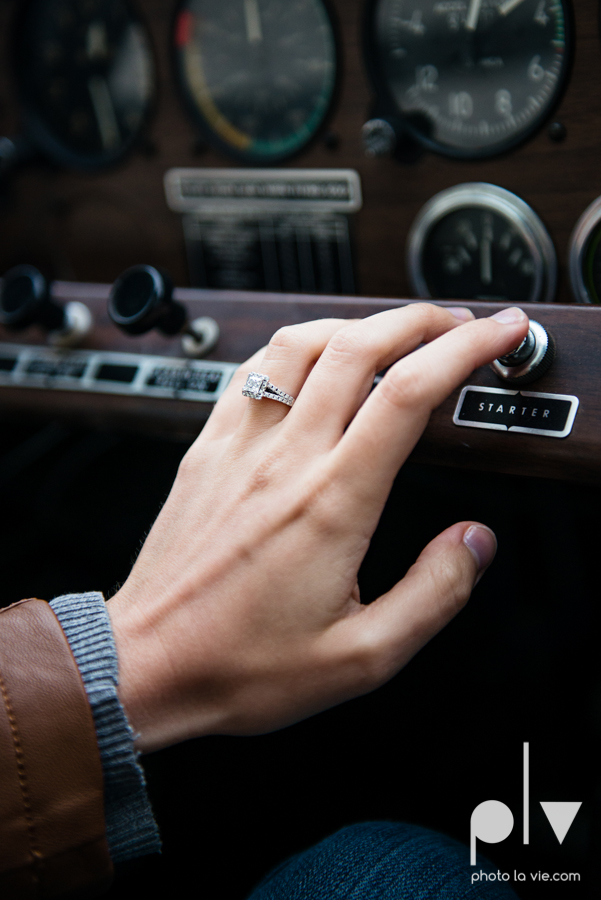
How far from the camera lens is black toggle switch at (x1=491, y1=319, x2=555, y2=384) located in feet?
2.67

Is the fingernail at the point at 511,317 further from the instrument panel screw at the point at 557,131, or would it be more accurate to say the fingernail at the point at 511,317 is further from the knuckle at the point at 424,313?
the instrument panel screw at the point at 557,131

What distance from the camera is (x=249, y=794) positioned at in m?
1.22

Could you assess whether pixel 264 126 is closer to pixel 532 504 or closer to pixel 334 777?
pixel 532 504

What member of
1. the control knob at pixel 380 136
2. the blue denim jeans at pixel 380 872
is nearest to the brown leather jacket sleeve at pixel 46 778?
the blue denim jeans at pixel 380 872

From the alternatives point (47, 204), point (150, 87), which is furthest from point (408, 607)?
point (47, 204)

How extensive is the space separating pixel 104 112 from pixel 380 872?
4.84 feet

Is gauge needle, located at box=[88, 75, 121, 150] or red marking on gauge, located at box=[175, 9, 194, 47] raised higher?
red marking on gauge, located at box=[175, 9, 194, 47]

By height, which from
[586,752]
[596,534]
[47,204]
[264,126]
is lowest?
[586,752]

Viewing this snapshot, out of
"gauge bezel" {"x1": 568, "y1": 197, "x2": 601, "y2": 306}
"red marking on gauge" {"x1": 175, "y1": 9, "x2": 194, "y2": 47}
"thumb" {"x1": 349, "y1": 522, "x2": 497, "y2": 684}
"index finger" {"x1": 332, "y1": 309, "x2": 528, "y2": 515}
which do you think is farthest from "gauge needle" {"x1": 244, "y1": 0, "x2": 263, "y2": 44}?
"thumb" {"x1": 349, "y1": 522, "x2": 497, "y2": 684}

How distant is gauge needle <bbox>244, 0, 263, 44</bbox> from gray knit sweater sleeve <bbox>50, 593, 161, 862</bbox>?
1.09 metres

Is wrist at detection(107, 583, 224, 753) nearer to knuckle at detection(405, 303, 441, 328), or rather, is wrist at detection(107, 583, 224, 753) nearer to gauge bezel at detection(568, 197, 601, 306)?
knuckle at detection(405, 303, 441, 328)

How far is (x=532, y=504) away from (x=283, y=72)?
90cm

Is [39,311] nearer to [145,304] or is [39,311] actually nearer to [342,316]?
[145,304]

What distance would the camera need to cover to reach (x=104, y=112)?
161cm
